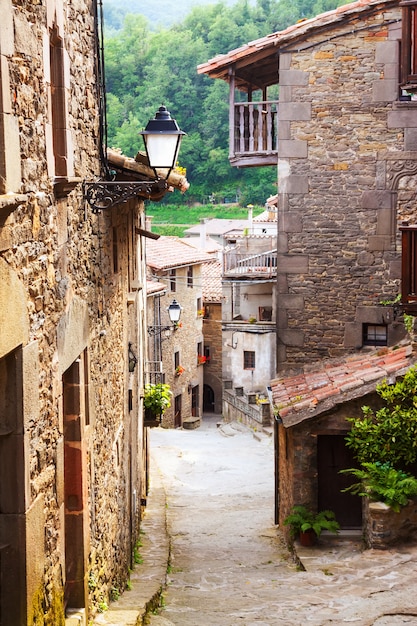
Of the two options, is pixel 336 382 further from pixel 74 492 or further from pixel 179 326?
pixel 179 326

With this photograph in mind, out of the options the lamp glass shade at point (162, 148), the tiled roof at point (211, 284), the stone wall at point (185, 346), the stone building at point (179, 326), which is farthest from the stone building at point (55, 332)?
the tiled roof at point (211, 284)

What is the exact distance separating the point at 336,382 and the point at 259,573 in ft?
8.42

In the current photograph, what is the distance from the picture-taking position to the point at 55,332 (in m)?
5.25

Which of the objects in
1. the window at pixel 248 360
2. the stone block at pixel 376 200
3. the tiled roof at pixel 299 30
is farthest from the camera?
the window at pixel 248 360

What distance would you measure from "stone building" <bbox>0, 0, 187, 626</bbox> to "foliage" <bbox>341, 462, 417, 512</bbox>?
3.12 m

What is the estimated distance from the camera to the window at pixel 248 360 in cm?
3216

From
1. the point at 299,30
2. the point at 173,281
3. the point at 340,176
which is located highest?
the point at 299,30

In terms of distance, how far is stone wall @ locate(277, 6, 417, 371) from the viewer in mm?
13109

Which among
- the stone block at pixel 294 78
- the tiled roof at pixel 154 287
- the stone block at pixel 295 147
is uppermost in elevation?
the stone block at pixel 294 78

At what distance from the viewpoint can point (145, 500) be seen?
578 inches

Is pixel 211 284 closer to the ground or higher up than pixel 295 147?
closer to the ground

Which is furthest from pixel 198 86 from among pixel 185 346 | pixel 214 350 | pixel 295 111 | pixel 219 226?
pixel 295 111

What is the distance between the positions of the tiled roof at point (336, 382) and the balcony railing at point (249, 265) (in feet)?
48.9

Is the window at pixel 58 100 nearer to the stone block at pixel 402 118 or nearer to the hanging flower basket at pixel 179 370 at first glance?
the stone block at pixel 402 118
